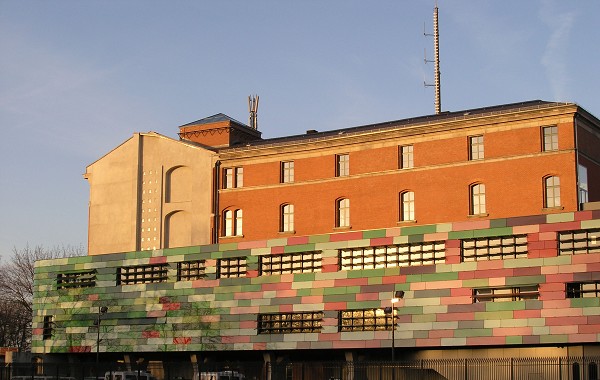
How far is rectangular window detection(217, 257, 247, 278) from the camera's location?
74875 millimetres

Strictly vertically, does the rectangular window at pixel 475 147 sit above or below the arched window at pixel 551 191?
above

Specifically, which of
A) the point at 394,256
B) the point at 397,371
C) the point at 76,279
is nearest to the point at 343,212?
the point at 394,256

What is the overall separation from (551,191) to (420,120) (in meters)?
13.8

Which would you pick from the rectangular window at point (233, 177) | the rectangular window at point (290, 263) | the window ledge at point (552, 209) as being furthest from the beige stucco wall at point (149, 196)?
the window ledge at point (552, 209)

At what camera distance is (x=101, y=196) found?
3487 inches

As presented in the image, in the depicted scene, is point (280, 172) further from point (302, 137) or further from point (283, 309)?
point (283, 309)

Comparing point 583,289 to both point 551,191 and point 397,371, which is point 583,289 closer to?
point 551,191

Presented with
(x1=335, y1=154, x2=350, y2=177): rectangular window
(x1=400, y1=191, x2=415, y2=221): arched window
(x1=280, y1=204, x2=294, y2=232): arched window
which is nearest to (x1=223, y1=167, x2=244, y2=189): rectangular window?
(x1=280, y1=204, x2=294, y2=232): arched window

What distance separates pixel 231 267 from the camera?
247 ft

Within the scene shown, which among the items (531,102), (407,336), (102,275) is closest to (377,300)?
(407,336)

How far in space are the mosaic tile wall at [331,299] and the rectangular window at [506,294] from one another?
48 cm

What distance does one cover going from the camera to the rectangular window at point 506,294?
6078 centimetres

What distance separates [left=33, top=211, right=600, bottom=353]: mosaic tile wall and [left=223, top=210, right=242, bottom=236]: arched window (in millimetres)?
4076

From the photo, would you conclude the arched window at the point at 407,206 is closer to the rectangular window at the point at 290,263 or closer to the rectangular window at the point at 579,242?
the rectangular window at the point at 290,263
